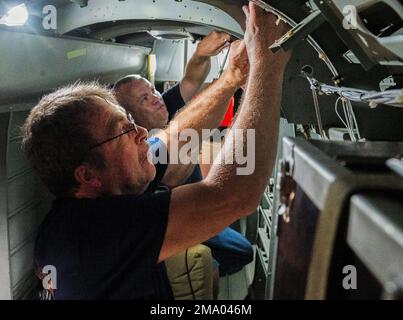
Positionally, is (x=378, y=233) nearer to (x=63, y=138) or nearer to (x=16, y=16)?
(x=63, y=138)

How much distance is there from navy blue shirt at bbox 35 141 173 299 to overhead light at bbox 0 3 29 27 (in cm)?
124

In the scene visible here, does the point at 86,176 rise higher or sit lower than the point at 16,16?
lower

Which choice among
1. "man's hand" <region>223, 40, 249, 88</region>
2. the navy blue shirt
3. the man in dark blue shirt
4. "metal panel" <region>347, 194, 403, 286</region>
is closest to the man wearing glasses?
the navy blue shirt

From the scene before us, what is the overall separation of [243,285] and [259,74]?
2.54 meters

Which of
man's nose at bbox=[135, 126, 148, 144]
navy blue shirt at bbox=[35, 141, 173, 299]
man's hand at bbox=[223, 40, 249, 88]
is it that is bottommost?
navy blue shirt at bbox=[35, 141, 173, 299]

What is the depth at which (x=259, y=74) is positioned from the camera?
3.47ft

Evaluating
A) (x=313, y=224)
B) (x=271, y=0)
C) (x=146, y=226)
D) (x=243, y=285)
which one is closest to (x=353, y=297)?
(x=313, y=224)

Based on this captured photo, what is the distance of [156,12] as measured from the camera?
2131mm

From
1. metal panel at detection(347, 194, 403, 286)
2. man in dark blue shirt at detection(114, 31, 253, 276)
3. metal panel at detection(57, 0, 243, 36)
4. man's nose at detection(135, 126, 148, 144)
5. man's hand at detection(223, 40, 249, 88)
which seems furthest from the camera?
man in dark blue shirt at detection(114, 31, 253, 276)

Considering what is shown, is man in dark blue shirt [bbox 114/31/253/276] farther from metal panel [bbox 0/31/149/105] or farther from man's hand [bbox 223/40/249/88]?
man's hand [bbox 223/40/249/88]

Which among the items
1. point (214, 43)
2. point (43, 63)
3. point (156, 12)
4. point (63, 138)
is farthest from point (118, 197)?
point (156, 12)

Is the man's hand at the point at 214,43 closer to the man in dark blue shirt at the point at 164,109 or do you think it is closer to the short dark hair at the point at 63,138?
the man in dark blue shirt at the point at 164,109

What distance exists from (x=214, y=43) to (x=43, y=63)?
3.09 feet

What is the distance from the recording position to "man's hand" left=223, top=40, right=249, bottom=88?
1423mm
